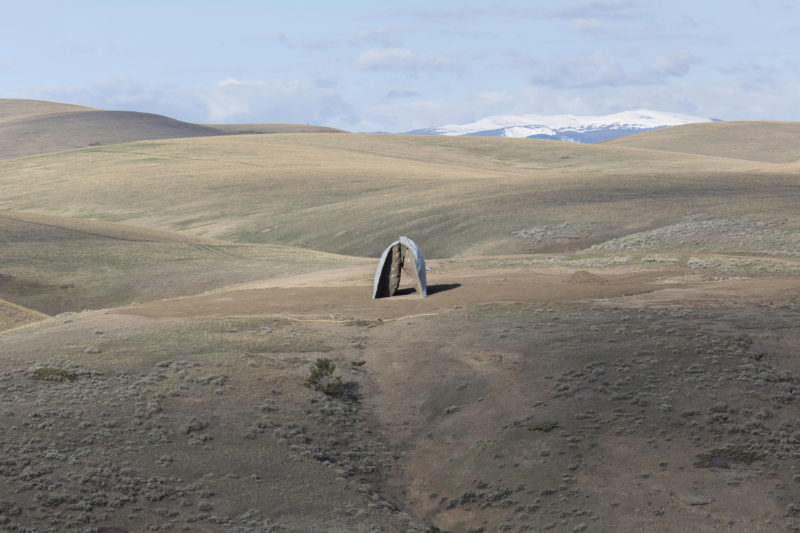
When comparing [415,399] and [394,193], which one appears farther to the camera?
[394,193]

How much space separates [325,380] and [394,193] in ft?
198

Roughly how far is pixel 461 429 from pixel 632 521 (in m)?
5.38

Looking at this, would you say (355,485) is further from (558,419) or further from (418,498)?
(558,419)

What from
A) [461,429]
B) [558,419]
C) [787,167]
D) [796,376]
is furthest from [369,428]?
[787,167]

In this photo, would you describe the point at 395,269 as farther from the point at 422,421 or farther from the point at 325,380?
the point at 422,421

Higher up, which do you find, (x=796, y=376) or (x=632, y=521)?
(x=796, y=376)

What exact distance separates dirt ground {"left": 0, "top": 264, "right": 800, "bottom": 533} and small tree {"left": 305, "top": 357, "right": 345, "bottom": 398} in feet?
1.09

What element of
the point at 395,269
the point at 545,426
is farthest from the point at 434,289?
the point at 545,426

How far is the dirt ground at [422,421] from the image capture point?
16141 millimetres

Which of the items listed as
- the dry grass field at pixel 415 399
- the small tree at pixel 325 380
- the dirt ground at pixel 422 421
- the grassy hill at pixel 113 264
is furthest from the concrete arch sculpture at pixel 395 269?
the grassy hill at pixel 113 264

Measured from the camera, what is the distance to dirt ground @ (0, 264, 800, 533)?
53.0ft

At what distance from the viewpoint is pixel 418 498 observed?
17.8m

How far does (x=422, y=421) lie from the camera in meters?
20.7

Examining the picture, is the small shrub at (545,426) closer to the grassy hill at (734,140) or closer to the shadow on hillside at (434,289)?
the shadow on hillside at (434,289)
